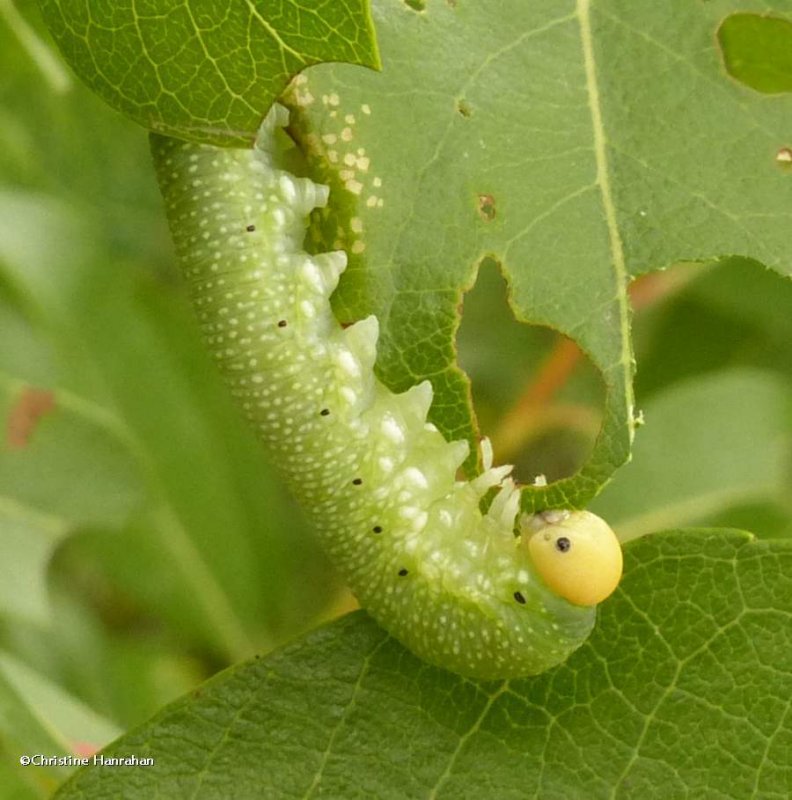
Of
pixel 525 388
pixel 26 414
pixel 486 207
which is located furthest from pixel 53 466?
pixel 486 207

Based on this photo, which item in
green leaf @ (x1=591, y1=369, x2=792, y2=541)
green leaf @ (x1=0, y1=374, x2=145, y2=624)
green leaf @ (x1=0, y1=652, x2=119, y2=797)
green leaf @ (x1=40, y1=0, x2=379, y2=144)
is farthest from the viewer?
green leaf @ (x1=591, y1=369, x2=792, y2=541)

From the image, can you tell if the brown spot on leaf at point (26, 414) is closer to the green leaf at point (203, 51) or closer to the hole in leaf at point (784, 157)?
the green leaf at point (203, 51)

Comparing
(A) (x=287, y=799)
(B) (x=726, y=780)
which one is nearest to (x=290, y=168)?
(A) (x=287, y=799)

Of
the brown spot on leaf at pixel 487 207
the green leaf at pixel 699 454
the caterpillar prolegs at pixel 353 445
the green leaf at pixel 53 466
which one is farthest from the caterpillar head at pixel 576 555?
the green leaf at pixel 53 466

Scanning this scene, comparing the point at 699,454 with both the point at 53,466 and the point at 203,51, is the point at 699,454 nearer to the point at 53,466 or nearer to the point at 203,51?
the point at 53,466

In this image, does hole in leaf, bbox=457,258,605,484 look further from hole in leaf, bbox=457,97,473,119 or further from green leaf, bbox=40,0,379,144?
green leaf, bbox=40,0,379,144

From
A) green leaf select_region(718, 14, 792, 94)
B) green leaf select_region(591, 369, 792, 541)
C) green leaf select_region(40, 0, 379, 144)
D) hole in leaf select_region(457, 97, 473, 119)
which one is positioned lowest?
green leaf select_region(591, 369, 792, 541)

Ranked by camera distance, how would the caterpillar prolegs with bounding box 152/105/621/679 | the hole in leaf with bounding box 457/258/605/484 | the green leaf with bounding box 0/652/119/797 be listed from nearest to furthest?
1. the caterpillar prolegs with bounding box 152/105/621/679
2. the green leaf with bounding box 0/652/119/797
3. the hole in leaf with bounding box 457/258/605/484

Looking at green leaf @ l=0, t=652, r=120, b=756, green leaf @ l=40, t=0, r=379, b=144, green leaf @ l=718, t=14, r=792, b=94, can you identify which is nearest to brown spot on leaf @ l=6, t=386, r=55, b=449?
green leaf @ l=0, t=652, r=120, b=756

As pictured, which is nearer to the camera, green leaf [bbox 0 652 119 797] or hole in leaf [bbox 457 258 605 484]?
green leaf [bbox 0 652 119 797]
